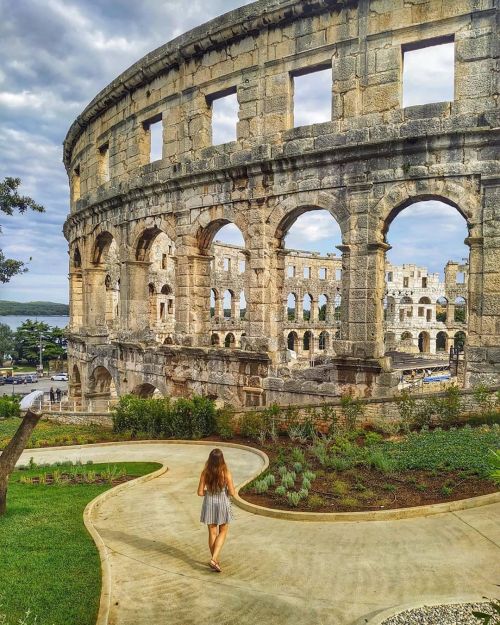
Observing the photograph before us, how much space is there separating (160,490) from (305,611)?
411 centimetres

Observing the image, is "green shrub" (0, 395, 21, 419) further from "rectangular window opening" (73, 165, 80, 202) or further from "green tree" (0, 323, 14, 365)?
"green tree" (0, 323, 14, 365)

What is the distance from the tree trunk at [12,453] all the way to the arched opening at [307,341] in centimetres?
4232

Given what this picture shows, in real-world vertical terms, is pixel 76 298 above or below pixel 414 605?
above

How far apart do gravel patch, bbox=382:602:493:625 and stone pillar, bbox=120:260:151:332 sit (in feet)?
47.8

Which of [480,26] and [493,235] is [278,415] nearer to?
[493,235]

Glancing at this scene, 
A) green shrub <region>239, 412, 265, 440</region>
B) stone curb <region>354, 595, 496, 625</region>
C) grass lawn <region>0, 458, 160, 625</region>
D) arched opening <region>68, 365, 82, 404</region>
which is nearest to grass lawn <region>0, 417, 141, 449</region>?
green shrub <region>239, 412, 265, 440</region>

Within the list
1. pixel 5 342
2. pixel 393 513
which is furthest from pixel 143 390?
pixel 5 342

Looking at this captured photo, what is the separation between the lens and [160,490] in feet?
27.0

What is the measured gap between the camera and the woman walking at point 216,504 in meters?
5.39

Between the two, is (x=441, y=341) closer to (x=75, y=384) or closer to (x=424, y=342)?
(x=424, y=342)

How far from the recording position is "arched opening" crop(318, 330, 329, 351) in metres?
49.6

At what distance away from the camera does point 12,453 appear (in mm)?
6922

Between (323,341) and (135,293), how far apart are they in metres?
33.6

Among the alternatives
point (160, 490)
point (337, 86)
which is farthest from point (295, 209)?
point (160, 490)
